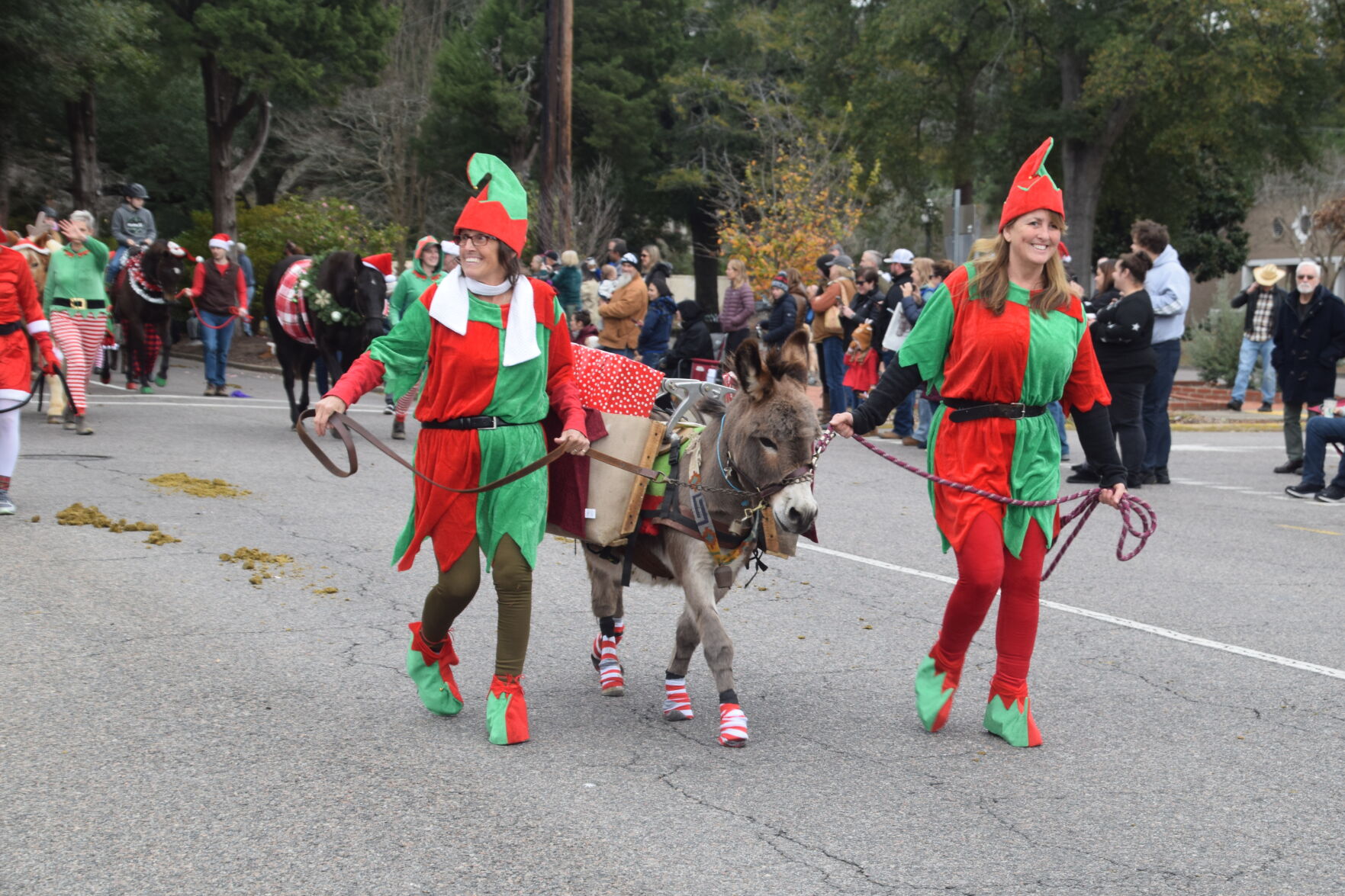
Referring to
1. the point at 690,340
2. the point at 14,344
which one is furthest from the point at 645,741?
the point at 690,340

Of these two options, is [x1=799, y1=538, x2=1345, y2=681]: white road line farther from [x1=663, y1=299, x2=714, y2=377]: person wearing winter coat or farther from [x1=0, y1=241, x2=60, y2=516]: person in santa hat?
[x1=663, y1=299, x2=714, y2=377]: person wearing winter coat

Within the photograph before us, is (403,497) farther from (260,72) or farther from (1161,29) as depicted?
(1161,29)

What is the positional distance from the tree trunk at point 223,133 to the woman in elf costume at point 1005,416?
85.2 ft

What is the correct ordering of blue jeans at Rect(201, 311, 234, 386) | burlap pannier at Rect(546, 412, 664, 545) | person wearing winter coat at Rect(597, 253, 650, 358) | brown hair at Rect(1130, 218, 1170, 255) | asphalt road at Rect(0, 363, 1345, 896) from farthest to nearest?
1. blue jeans at Rect(201, 311, 234, 386)
2. person wearing winter coat at Rect(597, 253, 650, 358)
3. brown hair at Rect(1130, 218, 1170, 255)
4. burlap pannier at Rect(546, 412, 664, 545)
5. asphalt road at Rect(0, 363, 1345, 896)

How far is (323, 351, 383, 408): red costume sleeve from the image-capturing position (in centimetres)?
504

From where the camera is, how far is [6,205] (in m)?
30.7

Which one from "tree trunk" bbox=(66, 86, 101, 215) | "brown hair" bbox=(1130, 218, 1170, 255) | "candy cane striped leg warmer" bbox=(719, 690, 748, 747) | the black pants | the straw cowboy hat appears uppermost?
"tree trunk" bbox=(66, 86, 101, 215)

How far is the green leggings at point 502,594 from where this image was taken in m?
5.15

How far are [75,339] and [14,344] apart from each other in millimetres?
5109

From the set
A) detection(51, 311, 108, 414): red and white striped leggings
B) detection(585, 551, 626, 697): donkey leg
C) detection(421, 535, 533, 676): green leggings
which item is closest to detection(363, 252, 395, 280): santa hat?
detection(51, 311, 108, 414): red and white striped leggings

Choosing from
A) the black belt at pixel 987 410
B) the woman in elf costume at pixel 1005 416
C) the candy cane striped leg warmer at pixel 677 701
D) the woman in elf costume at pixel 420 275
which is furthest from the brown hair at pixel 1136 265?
the candy cane striped leg warmer at pixel 677 701

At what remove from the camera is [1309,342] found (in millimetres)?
12977

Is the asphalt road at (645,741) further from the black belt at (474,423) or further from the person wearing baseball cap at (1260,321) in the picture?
the person wearing baseball cap at (1260,321)

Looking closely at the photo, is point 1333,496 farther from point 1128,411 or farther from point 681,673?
point 681,673
